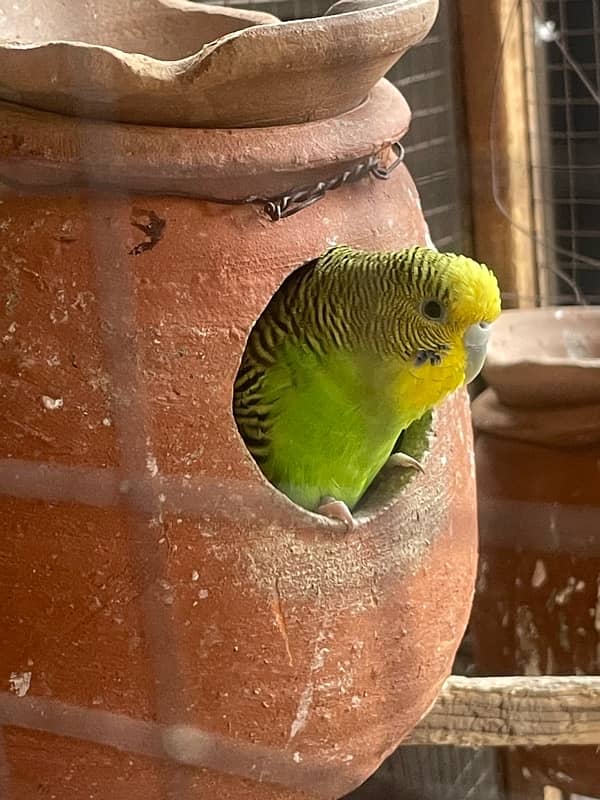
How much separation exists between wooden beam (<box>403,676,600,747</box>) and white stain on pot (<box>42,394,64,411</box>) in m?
0.38

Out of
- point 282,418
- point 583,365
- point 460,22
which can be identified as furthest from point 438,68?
point 282,418

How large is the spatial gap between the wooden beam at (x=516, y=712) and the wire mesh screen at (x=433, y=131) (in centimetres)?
63

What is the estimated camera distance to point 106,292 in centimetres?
58

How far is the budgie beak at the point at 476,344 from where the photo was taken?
2.01 ft

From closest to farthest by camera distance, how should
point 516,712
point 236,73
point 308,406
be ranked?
point 236,73
point 308,406
point 516,712

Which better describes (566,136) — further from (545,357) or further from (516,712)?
(516,712)

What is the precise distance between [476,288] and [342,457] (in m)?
0.14

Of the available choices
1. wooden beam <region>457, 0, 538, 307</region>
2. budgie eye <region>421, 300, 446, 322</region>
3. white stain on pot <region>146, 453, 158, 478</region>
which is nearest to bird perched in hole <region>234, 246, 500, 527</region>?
budgie eye <region>421, 300, 446, 322</region>

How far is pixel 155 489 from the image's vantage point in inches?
23.0

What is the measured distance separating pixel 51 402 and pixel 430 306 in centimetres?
21

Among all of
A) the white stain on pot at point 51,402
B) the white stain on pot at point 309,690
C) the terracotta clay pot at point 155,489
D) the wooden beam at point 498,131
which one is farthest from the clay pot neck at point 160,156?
the wooden beam at point 498,131

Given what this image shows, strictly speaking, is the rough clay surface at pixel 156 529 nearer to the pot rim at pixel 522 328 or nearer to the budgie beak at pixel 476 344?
the budgie beak at pixel 476 344

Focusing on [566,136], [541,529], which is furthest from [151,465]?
[566,136]

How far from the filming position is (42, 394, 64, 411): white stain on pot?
58 cm
